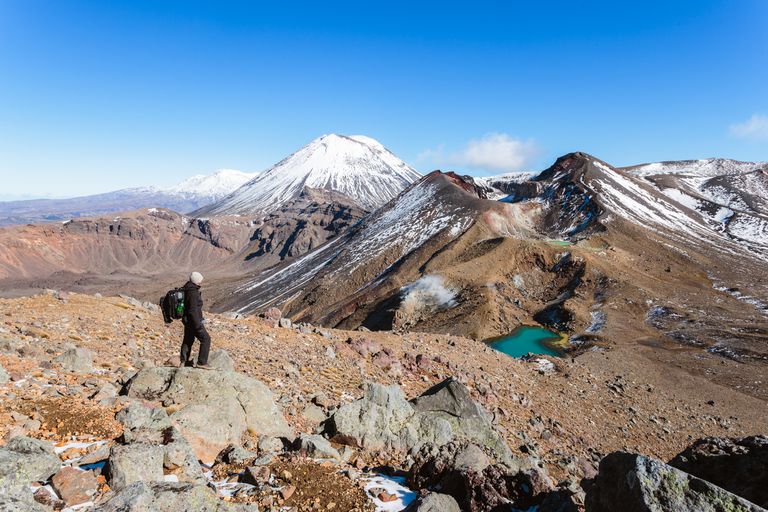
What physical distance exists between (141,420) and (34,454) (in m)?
1.92

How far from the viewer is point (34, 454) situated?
19.0ft

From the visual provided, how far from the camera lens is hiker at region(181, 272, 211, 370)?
34.9 ft

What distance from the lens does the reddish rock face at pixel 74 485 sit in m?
5.60

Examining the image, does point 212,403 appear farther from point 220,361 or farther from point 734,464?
point 734,464

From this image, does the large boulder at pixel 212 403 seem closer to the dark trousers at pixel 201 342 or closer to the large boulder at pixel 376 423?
the dark trousers at pixel 201 342

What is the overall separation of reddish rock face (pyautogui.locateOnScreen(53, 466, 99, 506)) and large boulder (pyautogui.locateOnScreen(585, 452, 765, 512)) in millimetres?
6871

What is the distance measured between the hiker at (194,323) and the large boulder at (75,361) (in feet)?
7.12


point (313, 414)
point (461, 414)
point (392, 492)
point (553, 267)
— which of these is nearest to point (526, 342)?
point (553, 267)

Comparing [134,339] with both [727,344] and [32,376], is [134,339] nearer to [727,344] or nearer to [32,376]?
[32,376]

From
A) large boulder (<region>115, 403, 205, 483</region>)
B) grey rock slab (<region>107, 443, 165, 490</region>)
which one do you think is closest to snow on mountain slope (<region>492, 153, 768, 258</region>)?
large boulder (<region>115, 403, 205, 483</region>)

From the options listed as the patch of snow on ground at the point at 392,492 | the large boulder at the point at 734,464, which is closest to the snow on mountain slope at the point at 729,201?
the large boulder at the point at 734,464

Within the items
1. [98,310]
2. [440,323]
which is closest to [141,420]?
[98,310]

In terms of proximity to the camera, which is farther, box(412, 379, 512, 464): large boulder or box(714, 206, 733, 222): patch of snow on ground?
box(714, 206, 733, 222): patch of snow on ground

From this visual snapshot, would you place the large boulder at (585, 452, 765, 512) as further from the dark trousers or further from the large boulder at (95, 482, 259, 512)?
the dark trousers
